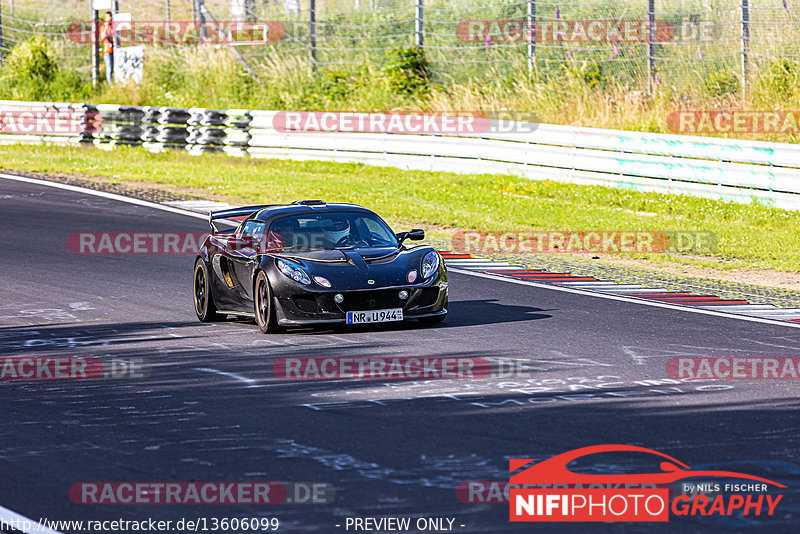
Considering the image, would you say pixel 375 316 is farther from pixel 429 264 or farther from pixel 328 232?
pixel 328 232

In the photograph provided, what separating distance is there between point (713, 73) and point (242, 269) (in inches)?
691

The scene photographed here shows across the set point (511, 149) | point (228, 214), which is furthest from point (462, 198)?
point (228, 214)

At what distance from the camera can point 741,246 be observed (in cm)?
1728

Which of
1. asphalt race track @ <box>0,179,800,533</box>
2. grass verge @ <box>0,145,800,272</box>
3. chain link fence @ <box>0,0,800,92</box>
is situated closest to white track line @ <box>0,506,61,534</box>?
asphalt race track @ <box>0,179,800,533</box>

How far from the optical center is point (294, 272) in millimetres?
11391

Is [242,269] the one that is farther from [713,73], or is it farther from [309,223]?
[713,73]

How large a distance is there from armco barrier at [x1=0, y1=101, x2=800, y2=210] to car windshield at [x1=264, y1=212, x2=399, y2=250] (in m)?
9.17

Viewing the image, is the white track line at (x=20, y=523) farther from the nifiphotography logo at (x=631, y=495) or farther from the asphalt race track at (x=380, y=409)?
the nifiphotography logo at (x=631, y=495)

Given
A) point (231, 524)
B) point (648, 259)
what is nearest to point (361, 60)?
point (648, 259)

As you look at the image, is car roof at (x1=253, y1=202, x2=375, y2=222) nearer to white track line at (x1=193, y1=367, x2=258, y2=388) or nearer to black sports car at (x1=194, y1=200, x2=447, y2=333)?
black sports car at (x1=194, y1=200, x2=447, y2=333)

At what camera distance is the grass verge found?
58.4 feet

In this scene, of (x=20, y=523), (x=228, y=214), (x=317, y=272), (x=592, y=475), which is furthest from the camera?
(x=228, y=214)

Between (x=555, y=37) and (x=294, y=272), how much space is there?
68.6ft

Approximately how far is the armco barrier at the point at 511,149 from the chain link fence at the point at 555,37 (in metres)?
4.78
